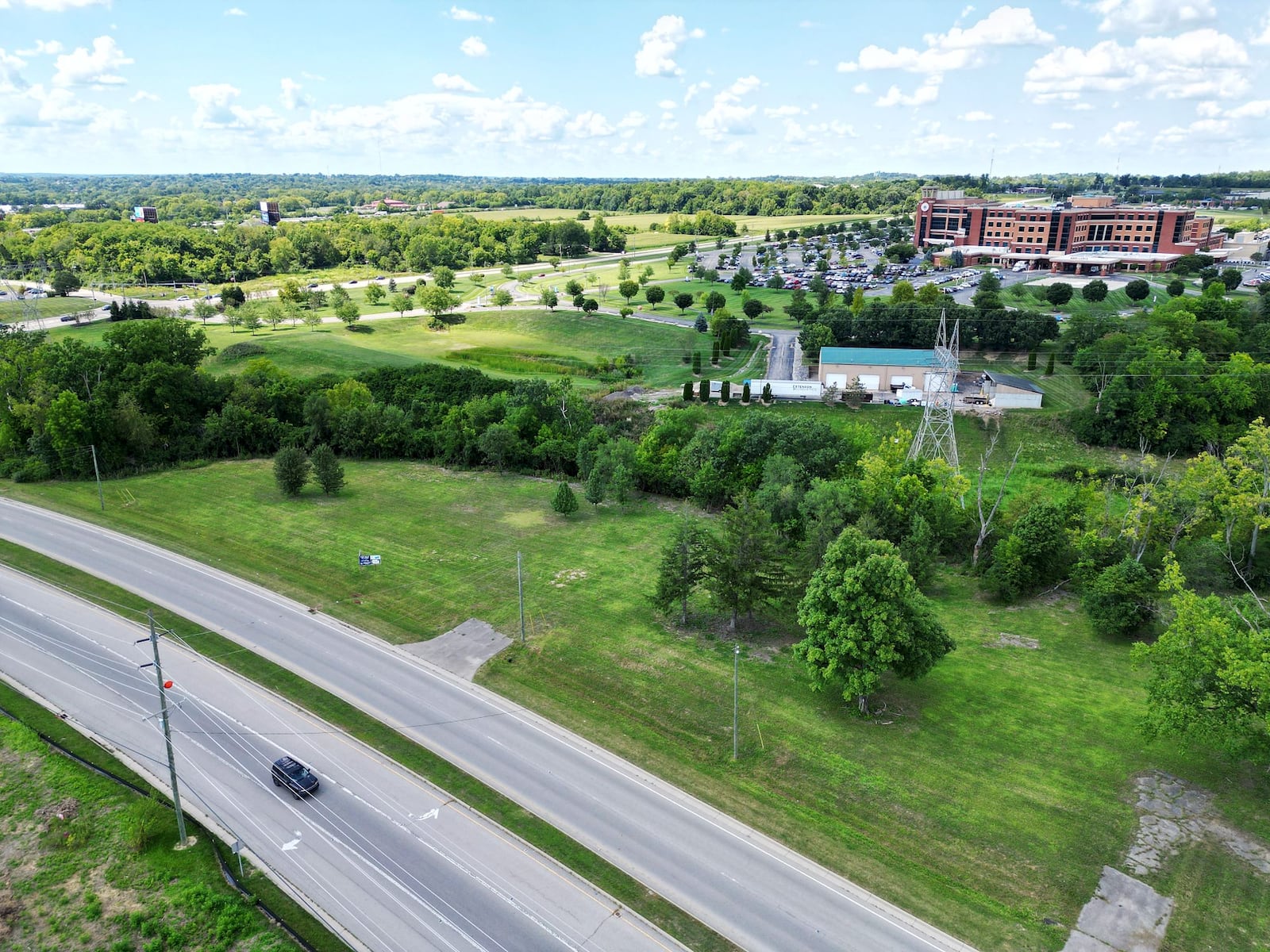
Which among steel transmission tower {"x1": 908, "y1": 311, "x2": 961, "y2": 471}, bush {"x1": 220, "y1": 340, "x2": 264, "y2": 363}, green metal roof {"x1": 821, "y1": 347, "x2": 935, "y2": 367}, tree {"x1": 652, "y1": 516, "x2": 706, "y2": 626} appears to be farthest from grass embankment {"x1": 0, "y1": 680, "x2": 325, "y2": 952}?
bush {"x1": 220, "y1": 340, "x2": 264, "y2": 363}

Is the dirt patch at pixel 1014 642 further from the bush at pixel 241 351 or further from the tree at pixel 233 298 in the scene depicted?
the tree at pixel 233 298

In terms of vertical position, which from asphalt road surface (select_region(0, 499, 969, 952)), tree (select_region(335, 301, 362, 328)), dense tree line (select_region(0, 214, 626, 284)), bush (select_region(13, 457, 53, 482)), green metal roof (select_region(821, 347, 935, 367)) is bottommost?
asphalt road surface (select_region(0, 499, 969, 952))

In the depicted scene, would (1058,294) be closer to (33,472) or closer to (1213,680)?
(1213,680)

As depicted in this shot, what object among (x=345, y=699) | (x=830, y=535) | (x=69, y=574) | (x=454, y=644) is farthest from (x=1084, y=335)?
(x=69, y=574)

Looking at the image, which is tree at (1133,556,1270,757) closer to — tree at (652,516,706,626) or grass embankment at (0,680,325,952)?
tree at (652,516,706,626)

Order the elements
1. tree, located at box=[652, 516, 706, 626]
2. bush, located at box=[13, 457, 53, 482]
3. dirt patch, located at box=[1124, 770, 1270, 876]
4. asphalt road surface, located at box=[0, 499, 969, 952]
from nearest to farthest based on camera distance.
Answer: asphalt road surface, located at box=[0, 499, 969, 952]
dirt patch, located at box=[1124, 770, 1270, 876]
tree, located at box=[652, 516, 706, 626]
bush, located at box=[13, 457, 53, 482]

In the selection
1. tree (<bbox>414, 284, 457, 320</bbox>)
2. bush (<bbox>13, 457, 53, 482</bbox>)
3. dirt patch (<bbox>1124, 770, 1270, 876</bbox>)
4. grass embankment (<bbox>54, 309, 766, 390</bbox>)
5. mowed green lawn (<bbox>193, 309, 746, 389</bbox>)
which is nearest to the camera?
dirt patch (<bbox>1124, 770, 1270, 876</bbox>)

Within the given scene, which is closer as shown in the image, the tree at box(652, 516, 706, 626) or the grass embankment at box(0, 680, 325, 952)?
the grass embankment at box(0, 680, 325, 952)
